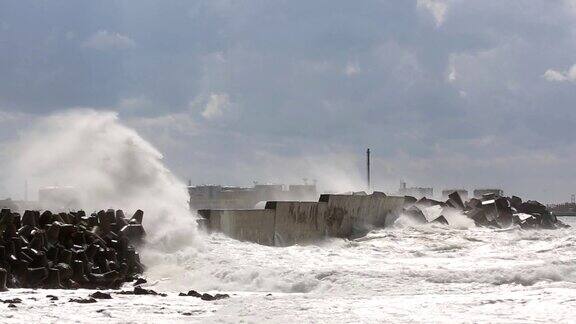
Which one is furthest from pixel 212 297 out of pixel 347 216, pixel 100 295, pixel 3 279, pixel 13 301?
pixel 347 216

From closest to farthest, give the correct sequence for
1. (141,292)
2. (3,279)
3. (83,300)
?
(83,300) < (3,279) < (141,292)

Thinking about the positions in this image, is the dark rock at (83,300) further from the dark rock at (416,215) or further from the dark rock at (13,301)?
the dark rock at (416,215)

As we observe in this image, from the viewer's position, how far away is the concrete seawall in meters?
16.3

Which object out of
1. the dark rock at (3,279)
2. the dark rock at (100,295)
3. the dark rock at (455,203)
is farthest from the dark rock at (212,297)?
the dark rock at (455,203)

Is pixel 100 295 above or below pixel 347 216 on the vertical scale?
below

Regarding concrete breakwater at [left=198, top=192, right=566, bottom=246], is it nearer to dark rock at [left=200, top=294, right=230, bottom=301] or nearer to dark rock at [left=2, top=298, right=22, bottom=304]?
dark rock at [left=200, top=294, right=230, bottom=301]

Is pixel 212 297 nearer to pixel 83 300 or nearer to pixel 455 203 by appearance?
pixel 83 300

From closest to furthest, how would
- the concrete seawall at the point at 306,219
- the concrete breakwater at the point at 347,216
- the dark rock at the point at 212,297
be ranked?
the dark rock at the point at 212,297 → the concrete seawall at the point at 306,219 → the concrete breakwater at the point at 347,216

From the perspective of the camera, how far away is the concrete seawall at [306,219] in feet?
53.4

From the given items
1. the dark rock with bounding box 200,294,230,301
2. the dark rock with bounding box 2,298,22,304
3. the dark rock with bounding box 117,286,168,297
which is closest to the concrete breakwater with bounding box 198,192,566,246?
the dark rock with bounding box 117,286,168,297

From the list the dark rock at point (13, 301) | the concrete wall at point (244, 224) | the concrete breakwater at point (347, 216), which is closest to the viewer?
the dark rock at point (13, 301)

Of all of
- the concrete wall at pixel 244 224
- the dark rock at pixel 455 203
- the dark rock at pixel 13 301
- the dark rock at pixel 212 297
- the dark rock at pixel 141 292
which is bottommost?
the dark rock at pixel 212 297

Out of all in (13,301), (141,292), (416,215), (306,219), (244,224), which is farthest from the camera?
(416,215)

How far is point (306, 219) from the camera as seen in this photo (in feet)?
63.3
